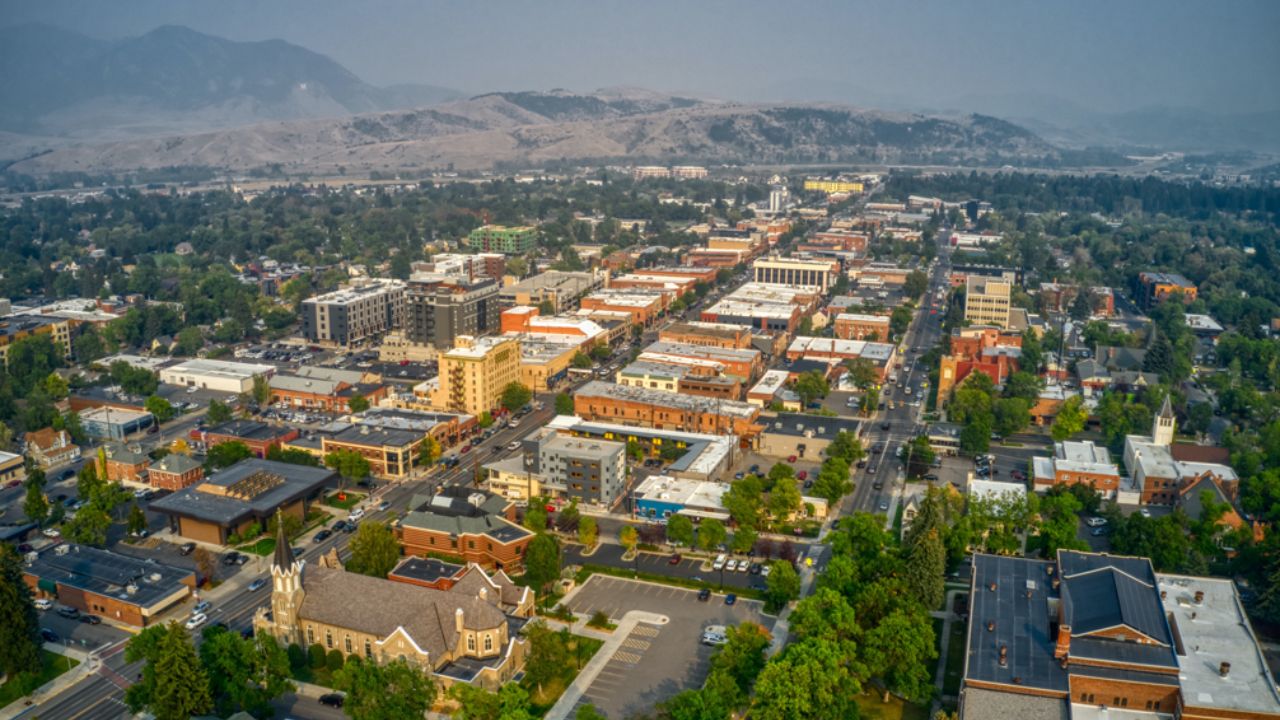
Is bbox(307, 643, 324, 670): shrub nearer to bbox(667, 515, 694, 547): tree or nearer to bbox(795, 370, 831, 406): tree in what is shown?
bbox(667, 515, 694, 547): tree

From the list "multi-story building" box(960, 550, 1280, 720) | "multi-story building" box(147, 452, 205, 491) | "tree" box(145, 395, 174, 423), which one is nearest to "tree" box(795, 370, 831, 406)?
→ "multi-story building" box(960, 550, 1280, 720)

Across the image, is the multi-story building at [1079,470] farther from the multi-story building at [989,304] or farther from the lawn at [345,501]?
the lawn at [345,501]

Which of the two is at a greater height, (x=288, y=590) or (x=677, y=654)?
(x=288, y=590)

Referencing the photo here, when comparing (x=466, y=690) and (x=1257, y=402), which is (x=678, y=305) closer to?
(x=1257, y=402)

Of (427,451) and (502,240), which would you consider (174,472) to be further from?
(502,240)

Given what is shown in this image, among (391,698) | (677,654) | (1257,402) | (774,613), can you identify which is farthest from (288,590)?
(1257,402)

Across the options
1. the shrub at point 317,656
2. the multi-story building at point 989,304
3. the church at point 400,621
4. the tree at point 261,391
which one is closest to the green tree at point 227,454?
the tree at point 261,391
